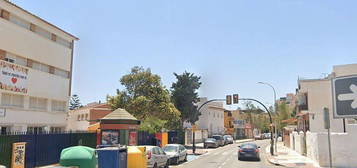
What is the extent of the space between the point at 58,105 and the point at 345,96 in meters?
26.0

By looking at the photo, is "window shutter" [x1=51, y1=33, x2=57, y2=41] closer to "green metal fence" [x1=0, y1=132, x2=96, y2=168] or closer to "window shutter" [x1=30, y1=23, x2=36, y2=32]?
"window shutter" [x1=30, y1=23, x2=36, y2=32]

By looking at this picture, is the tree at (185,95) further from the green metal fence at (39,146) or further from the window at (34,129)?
the green metal fence at (39,146)

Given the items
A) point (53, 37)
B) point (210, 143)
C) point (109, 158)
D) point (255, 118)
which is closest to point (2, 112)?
point (53, 37)

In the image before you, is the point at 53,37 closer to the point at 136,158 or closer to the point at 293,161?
the point at 136,158

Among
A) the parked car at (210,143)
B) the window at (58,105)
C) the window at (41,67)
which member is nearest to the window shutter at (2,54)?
the window at (41,67)

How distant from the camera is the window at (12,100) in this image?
26297mm

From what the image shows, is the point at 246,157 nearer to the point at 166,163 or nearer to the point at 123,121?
the point at 166,163

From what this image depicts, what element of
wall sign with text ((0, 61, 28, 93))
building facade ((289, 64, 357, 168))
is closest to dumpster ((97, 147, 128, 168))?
building facade ((289, 64, 357, 168))

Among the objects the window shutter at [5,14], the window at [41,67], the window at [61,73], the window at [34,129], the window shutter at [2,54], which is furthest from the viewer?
the window at [61,73]

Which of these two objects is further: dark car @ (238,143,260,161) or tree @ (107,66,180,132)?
tree @ (107,66,180,132)

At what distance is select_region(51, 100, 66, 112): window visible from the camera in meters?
32.8

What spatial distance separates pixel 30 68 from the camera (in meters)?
28.7

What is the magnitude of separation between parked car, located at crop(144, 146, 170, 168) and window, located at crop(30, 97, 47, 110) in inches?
577

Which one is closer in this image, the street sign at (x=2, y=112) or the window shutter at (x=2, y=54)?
the street sign at (x=2, y=112)
